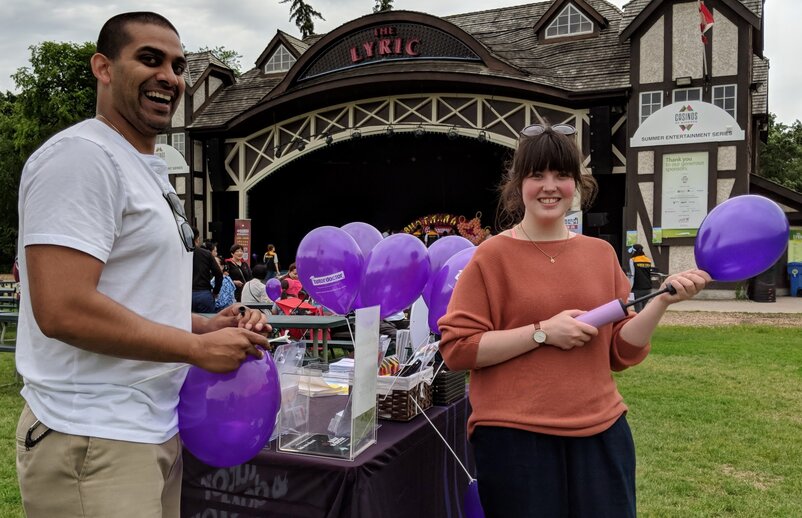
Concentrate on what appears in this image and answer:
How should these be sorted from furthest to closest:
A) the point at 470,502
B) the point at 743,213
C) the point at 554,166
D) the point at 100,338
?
the point at 470,502 → the point at 554,166 → the point at 743,213 → the point at 100,338

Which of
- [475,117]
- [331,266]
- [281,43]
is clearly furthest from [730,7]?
[331,266]

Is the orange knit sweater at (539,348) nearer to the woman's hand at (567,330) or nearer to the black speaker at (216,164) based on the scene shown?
the woman's hand at (567,330)

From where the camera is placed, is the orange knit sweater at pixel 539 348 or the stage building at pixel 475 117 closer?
the orange knit sweater at pixel 539 348

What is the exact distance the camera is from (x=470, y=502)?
2154mm

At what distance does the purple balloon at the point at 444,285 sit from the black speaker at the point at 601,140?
1295 centimetres

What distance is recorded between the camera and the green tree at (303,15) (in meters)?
31.2

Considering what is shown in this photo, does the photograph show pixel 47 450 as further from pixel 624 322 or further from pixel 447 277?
pixel 447 277

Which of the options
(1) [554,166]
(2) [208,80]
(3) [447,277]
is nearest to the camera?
(1) [554,166]

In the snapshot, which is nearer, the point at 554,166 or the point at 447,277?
the point at 554,166

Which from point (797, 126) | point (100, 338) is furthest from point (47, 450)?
point (797, 126)

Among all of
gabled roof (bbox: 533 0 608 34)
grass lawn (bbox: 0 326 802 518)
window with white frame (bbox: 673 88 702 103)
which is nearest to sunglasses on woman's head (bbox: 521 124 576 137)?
grass lawn (bbox: 0 326 802 518)

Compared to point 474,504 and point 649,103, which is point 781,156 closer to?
point 649,103

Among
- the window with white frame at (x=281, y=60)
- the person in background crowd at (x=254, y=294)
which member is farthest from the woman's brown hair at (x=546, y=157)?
the window with white frame at (x=281, y=60)

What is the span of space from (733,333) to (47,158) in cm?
1004
